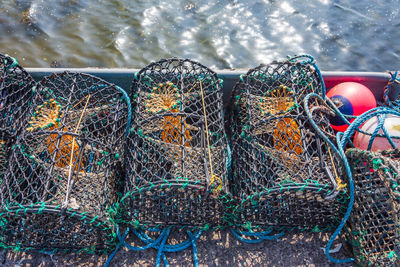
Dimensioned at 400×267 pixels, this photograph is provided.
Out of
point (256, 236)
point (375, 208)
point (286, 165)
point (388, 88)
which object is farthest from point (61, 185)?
point (388, 88)

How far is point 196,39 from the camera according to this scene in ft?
19.3

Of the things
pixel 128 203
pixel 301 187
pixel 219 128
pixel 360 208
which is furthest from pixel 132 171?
pixel 360 208

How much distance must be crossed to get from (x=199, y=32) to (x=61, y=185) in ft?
14.6

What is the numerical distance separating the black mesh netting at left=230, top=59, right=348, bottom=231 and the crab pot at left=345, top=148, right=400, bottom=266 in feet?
0.45

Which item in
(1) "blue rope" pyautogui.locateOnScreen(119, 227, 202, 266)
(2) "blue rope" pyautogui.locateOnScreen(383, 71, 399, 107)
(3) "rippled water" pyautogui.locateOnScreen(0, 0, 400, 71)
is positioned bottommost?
(1) "blue rope" pyautogui.locateOnScreen(119, 227, 202, 266)

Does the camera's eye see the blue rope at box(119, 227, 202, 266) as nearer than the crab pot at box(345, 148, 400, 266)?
No

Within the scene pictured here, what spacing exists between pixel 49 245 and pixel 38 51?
399 cm

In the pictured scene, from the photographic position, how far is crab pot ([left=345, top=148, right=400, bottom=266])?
80.3 inches

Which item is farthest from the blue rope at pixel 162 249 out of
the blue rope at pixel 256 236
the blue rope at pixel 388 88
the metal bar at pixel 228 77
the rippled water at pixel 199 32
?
the rippled water at pixel 199 32

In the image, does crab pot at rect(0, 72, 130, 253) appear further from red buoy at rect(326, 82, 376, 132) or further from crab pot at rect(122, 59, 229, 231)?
red buoy at rect(326, 82, 376, 132)

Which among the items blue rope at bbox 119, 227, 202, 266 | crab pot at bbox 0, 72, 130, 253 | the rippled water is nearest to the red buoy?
blue rope at bbox 119, 227, 202, 266

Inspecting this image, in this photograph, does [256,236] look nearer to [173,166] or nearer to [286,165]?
[286,165]

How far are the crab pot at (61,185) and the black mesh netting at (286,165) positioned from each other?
1.04 metres

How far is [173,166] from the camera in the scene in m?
2.51
